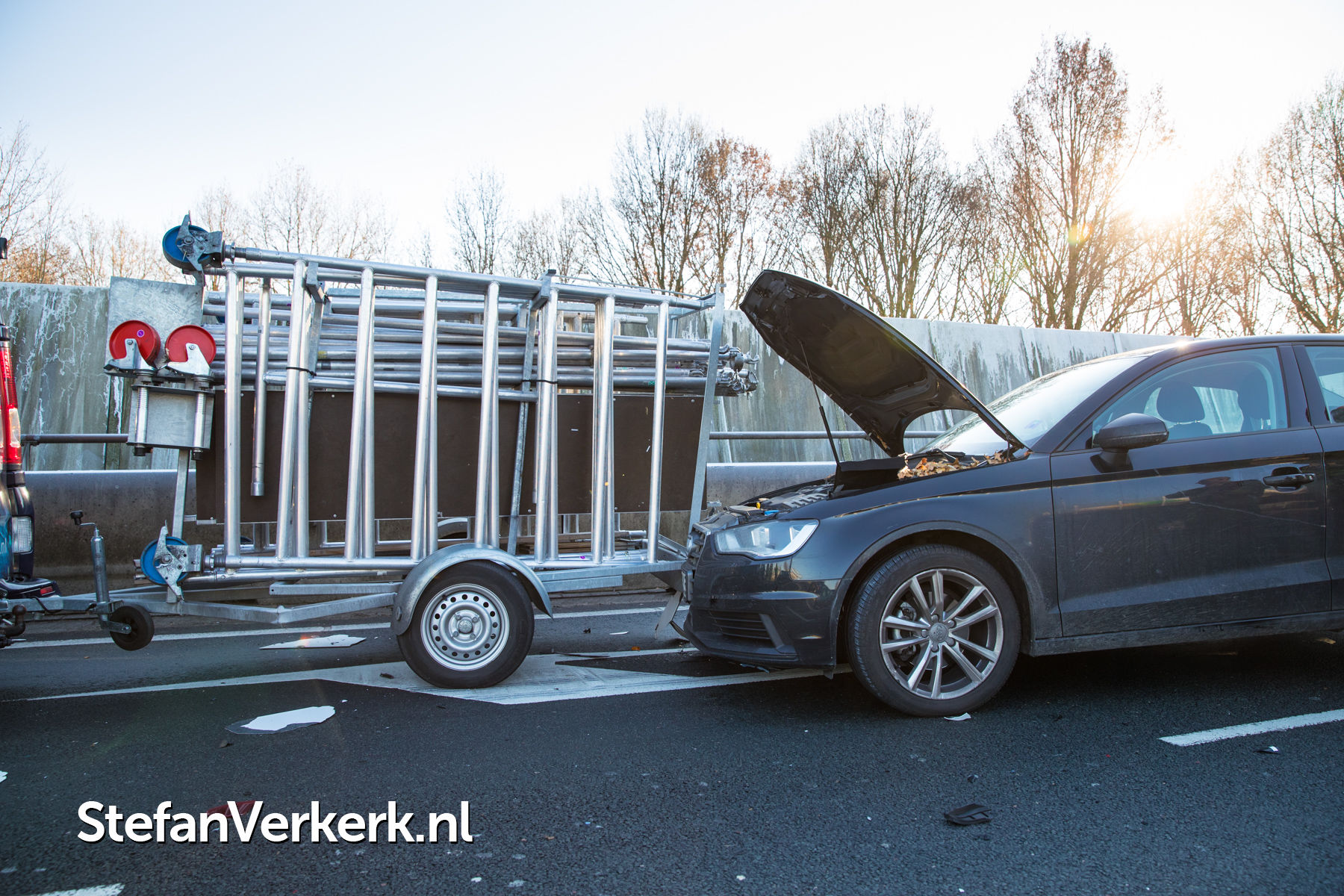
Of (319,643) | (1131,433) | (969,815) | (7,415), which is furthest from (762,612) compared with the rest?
(7,415)

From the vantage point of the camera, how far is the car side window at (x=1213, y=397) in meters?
3.89

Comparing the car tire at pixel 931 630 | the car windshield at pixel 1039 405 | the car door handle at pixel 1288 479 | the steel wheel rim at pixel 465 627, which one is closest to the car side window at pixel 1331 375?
the car door handle at pixel 1288 479

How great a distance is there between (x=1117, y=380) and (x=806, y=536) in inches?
67.7

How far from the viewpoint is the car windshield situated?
157 inches

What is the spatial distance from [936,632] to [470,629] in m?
2.22

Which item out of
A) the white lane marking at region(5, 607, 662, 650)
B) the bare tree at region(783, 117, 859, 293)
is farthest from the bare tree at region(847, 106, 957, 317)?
the white lane marking at region(5, 607, 662, 650)

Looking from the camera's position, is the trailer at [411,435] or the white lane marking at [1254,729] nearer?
the white lane marking at [1254,729]

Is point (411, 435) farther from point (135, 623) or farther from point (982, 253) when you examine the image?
point (982, 253)

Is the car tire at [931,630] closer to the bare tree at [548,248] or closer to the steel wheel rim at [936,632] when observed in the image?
the steel wheel rim at [936,632]

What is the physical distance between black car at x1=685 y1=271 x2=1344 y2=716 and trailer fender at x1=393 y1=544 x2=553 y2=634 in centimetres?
82

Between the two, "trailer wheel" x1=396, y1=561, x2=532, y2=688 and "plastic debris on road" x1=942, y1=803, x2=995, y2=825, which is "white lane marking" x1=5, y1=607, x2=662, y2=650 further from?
"plastic debris on road" x1=942, y1=803, x2=995, y2=825

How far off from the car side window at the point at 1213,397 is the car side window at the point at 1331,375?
0.20 feet

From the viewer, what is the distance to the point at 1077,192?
2617cm

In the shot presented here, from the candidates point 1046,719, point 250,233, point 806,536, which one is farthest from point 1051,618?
point 250,233
